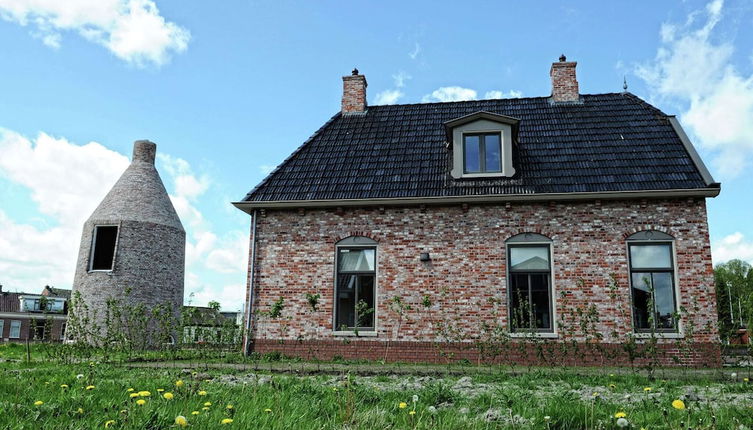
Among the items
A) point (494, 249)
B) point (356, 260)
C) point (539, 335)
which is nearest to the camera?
point (539, 335)

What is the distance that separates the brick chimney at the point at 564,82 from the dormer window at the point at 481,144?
3142 millimetres

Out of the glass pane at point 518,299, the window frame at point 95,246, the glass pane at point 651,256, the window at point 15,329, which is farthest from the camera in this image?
the window at point 15,329

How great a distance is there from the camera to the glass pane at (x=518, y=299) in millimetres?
12523

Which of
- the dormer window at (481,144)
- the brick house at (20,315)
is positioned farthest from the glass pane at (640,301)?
the brick house at (20,315)

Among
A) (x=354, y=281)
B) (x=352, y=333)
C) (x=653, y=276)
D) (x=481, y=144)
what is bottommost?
(x=352, y=333)

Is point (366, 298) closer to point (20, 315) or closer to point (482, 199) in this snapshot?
point (482, 199)

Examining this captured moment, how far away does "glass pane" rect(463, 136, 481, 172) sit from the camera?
13.9 m

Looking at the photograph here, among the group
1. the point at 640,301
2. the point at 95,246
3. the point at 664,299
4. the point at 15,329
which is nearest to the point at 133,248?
the point at 95,246

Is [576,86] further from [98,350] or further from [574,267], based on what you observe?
[98,350]

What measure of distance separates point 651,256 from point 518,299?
306cm

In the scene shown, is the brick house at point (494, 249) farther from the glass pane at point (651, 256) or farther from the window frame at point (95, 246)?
the window frame at point (95, 246)

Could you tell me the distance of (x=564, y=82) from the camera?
16.2 m

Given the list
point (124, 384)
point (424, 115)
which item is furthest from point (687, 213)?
point (124, 384)

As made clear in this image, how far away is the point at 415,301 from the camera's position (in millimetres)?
12969
